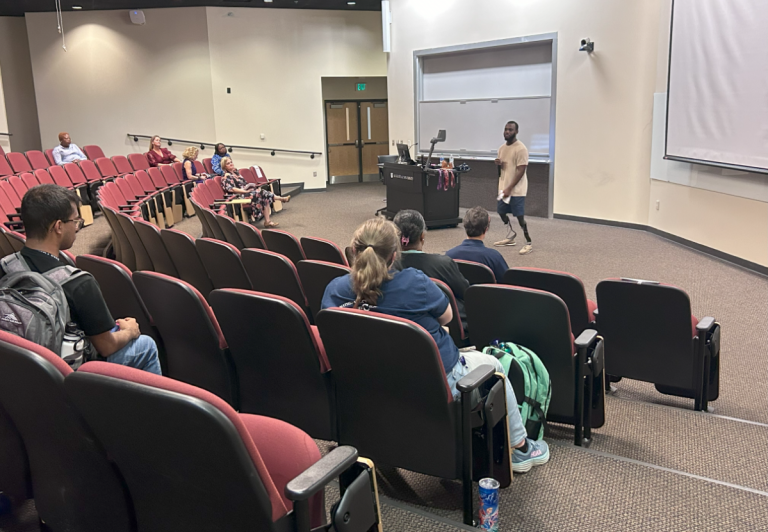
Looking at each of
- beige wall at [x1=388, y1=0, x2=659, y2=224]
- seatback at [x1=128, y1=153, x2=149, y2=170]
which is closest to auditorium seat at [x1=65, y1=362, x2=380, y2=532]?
beige wall at [x1=388, y1=0, x2=659, y2=224]

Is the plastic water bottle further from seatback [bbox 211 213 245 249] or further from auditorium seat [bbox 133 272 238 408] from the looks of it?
seatback [bbox 211 213 245 249]

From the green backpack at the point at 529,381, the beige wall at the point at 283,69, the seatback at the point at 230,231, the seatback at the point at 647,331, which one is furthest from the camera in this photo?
the beige wall at the point at 283,69

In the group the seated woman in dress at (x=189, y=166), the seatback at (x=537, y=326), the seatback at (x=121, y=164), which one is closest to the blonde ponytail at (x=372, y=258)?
the seatback at (x=537, y=326)

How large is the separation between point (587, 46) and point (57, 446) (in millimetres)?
8680

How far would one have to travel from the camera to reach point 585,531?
6.57 feet

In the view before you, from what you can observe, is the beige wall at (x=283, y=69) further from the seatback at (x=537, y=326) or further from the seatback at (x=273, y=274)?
the seatback at (x=537, y=326)

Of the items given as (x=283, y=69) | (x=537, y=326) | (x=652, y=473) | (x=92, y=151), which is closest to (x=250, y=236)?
(x=537, y=326)

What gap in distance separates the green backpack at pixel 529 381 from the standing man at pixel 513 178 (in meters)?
4.88

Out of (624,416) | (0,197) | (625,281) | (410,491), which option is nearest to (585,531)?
(410,491)

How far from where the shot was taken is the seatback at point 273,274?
337cm

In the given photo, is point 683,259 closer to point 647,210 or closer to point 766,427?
point 647,210

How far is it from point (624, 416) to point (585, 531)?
1.12 metres

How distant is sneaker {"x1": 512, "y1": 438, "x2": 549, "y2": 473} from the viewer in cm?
233

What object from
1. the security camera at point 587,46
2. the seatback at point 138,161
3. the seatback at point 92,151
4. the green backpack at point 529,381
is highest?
the security camera at point 587,46
